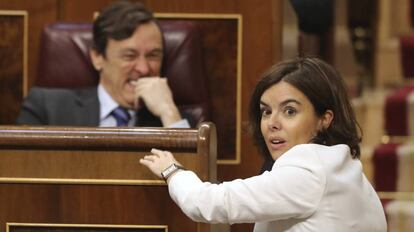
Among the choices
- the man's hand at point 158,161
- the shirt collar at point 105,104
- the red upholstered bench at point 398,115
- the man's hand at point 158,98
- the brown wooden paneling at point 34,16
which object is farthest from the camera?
the red upholstered bench at point 398,115

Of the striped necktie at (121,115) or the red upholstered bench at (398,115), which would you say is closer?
the striped necktie at (121,115)

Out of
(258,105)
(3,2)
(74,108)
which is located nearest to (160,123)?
(74,108)

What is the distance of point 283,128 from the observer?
220 centimetres

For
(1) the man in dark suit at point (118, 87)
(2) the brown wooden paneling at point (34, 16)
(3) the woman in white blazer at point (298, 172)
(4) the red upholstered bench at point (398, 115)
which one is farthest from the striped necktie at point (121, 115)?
(4) the red upholstered bench at point (398, 115)

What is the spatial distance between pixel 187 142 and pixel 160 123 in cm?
102

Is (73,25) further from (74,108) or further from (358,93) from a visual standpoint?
(358,93)

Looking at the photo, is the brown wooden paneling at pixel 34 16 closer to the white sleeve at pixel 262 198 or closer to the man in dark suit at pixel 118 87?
the man in dark suit at pixel 118 87

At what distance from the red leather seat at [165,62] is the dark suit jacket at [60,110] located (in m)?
0.10

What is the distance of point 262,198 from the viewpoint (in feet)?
6.79

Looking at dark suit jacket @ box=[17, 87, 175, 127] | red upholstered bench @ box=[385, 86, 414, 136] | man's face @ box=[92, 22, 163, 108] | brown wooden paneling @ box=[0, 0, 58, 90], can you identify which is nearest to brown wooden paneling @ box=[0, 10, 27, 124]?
brown wooden paneling @ box=[0, 0, 58, 90]

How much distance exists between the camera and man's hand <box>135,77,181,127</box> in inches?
124

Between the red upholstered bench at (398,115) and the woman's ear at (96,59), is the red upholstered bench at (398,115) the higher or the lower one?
the lower one

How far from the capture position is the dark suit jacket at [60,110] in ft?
10.6

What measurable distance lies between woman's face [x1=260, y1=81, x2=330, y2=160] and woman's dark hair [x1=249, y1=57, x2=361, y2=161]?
0.02 metres
